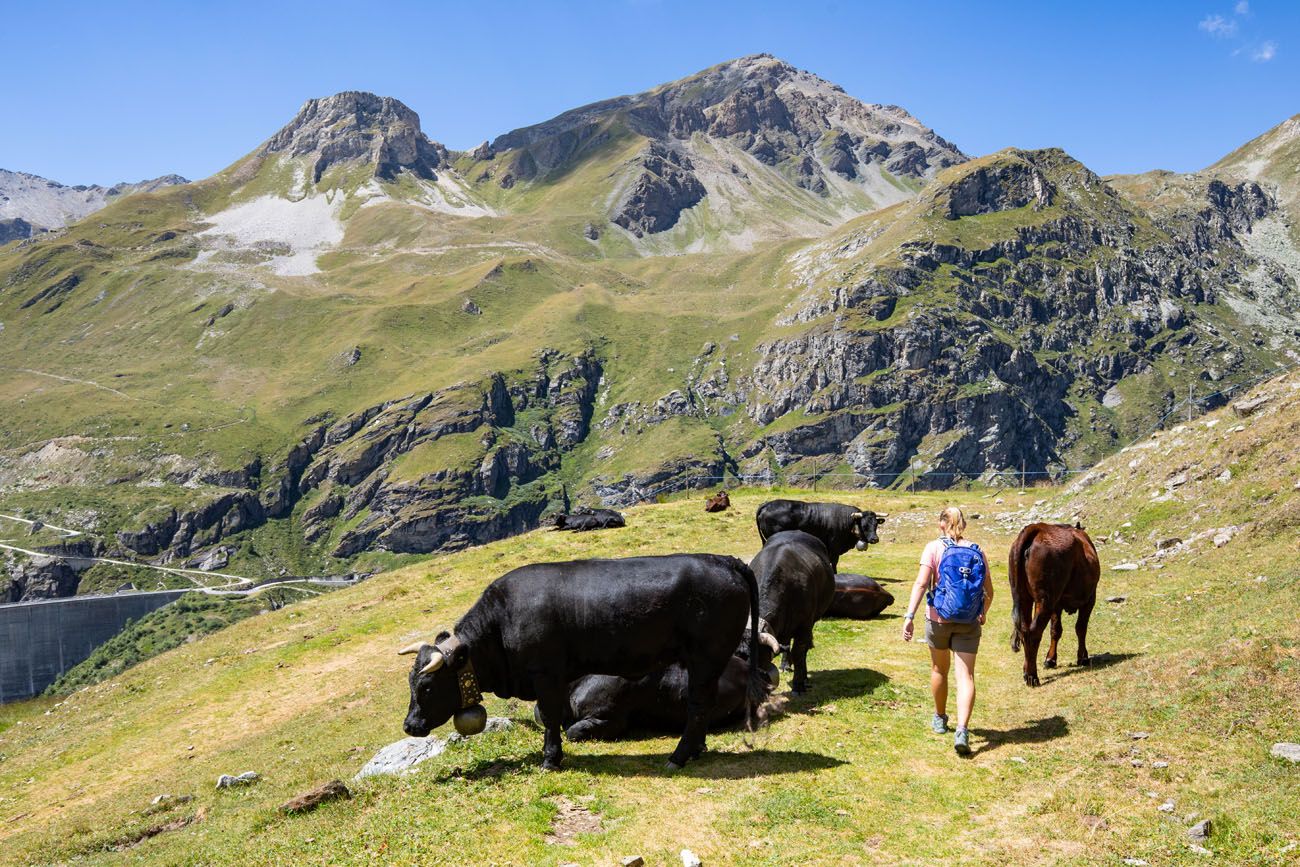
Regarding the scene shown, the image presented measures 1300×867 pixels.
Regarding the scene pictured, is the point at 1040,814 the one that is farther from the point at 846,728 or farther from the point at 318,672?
the point at 318,672

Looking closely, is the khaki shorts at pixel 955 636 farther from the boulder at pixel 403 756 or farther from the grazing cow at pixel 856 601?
the grazing cow at pixel 856 601

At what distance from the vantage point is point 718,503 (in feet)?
150

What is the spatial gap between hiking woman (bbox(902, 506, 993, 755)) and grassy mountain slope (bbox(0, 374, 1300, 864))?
1013 millimetres

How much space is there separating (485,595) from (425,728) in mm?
2087

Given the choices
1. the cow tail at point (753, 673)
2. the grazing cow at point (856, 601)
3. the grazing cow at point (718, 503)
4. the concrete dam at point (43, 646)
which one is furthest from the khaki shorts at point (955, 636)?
the concrete dam at point (43, 646)

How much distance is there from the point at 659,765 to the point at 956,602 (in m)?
5.02

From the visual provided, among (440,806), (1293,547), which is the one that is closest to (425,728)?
(440,806)

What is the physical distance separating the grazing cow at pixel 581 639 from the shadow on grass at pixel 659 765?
0.26 meters

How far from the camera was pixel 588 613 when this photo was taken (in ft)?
39.9

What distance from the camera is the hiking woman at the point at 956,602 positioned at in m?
12.0

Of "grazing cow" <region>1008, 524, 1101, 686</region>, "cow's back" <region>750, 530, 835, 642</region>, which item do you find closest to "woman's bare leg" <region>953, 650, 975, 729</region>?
"grazing cow" <region>1008, 524, 1101, 686</region>

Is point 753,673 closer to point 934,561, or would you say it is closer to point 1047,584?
point 934,561

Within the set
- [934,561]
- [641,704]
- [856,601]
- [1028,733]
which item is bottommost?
[856,601]

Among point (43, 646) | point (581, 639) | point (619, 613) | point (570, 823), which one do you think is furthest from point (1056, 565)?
point (43, 646)
